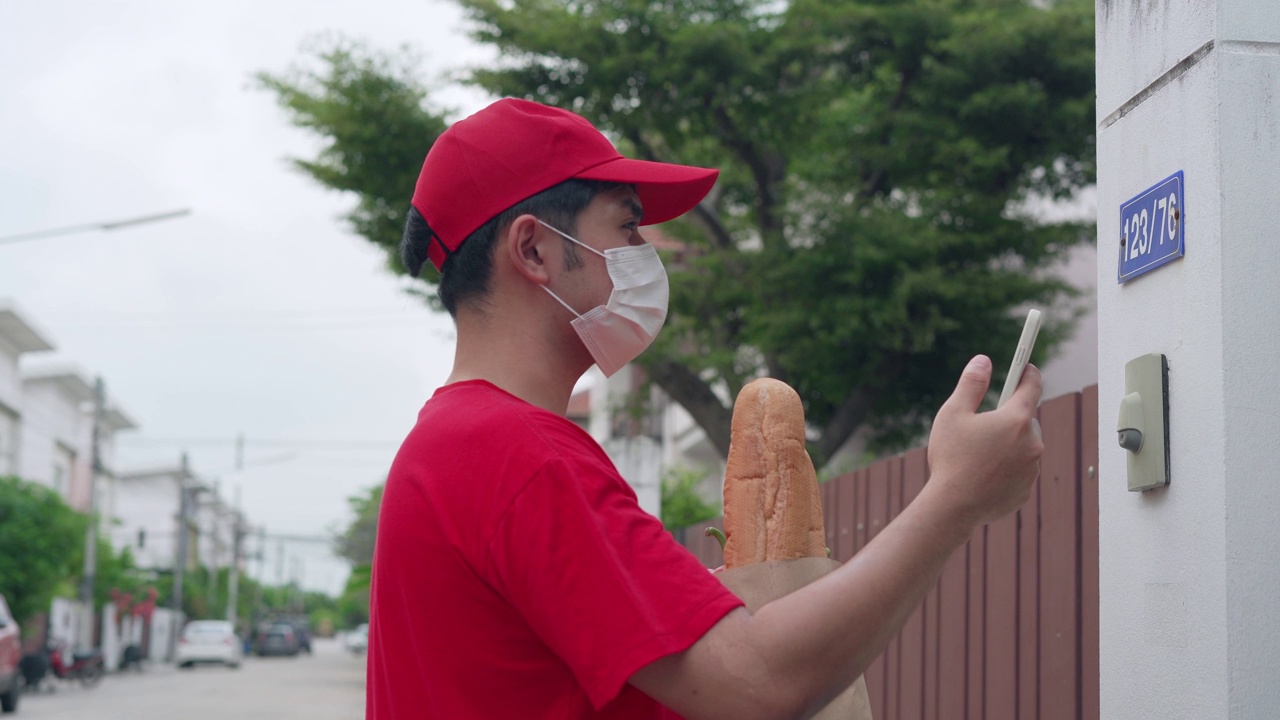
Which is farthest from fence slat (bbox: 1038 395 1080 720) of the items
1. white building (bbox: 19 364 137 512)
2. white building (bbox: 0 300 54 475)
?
white building (bbox: 19 364 137 512)

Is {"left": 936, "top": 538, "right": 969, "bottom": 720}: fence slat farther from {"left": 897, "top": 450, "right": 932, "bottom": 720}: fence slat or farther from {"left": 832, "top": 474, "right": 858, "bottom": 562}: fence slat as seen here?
{"left": 832, "top": 474, "right": 858, "bottom": 562}: fence slat

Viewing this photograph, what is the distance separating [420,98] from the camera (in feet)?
46.3

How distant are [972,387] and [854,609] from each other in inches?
11.4

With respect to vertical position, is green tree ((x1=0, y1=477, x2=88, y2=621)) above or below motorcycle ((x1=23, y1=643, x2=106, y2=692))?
above

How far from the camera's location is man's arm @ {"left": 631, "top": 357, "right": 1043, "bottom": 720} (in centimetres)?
136

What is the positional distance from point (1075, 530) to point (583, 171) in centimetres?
179

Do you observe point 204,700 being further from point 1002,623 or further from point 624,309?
point 624,309

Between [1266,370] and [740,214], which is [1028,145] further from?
[1266,370]

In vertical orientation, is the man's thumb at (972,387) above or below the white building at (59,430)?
below

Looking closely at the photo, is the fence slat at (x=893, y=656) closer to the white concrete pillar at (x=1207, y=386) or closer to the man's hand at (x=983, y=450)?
the white concrete pillar at (x=1207, y=386)

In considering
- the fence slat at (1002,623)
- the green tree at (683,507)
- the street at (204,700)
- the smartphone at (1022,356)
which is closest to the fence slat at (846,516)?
the fence slat at (1002,623)

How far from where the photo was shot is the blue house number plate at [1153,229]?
2.01 metres

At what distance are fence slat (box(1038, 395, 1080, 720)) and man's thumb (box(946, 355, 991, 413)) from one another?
64.5 inches

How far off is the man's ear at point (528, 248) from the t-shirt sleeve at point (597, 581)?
360mm
